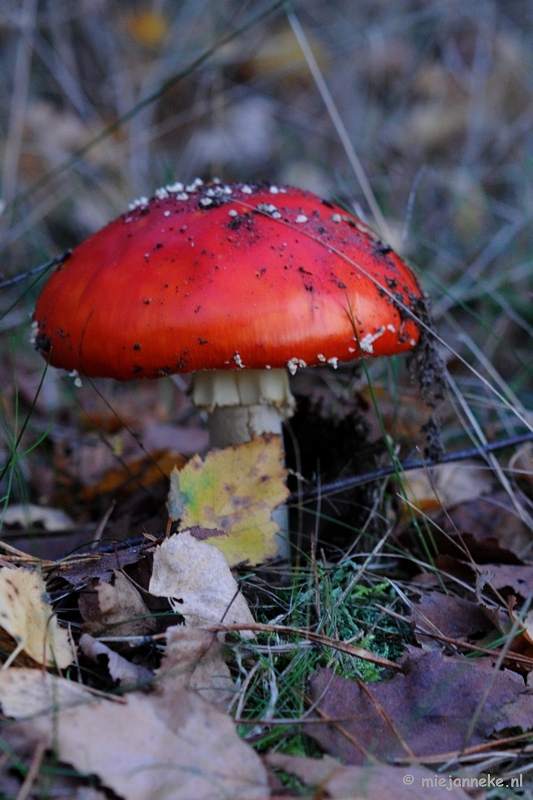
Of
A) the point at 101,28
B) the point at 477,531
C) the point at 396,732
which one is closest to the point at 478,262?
the point at 477,531

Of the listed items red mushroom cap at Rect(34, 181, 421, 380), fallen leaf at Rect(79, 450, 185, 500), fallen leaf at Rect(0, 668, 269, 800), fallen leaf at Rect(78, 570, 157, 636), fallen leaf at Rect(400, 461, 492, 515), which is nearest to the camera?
fallen leaf at Rect(0, 668, 269, 800)

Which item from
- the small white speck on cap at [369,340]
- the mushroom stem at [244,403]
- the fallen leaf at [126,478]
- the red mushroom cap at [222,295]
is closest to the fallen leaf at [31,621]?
the red mushroom cap at [222,295]

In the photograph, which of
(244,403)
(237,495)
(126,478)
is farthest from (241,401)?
(126,478)

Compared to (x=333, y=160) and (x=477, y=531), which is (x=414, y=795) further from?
(x=333, y=160)

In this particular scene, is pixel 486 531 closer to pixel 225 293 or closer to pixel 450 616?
pixel 450 616

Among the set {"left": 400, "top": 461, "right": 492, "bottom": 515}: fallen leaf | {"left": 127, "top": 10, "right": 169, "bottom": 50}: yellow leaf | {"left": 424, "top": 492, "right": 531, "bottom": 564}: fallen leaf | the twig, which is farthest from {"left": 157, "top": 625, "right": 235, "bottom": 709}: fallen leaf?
{"left": 127, "top": 10, "right": 169, "bottom": 50}: yellow leaf

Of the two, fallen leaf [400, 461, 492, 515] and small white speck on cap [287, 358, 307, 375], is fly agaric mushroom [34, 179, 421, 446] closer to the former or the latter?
small white speck on cap [287, 358, 307, 375]
